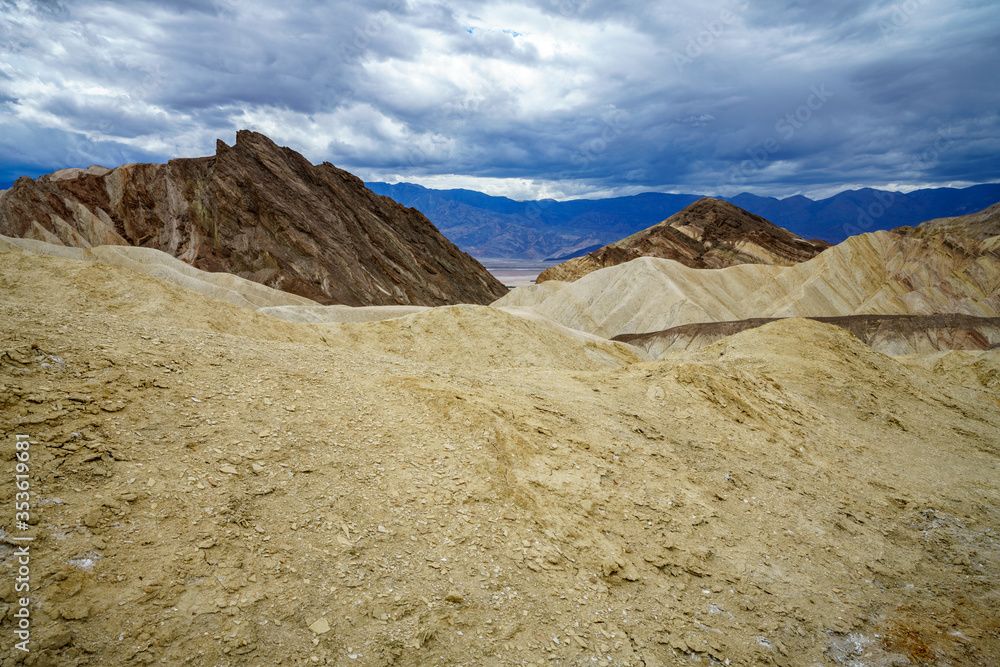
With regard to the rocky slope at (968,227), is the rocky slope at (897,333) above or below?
below

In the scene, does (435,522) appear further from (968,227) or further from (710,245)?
(710,245)

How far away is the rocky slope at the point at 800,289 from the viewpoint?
4175cm

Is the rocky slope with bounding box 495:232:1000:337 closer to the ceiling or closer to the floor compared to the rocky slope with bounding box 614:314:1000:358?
closer to the ceiling

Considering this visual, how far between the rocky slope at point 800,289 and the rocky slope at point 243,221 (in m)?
14.3

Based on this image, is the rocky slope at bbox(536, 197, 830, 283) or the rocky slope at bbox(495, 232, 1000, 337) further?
the rocky slope at bbox(536, 197, 830, 283)

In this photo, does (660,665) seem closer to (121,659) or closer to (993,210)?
(121,659)

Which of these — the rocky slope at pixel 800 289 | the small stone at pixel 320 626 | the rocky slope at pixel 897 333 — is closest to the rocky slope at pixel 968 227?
the rocky slope at pixel 800 289

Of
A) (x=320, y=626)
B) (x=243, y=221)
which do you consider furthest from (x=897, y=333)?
(x=243, y=221)

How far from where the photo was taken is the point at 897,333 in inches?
1345

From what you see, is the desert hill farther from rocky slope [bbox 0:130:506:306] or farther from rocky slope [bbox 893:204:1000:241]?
rocky slope [bbox 893:204:1000:241]

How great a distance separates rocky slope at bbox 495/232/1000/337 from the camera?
4175 centimetres

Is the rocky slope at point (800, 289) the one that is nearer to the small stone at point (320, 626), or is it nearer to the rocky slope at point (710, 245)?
the rocky slope at point (710, 245)

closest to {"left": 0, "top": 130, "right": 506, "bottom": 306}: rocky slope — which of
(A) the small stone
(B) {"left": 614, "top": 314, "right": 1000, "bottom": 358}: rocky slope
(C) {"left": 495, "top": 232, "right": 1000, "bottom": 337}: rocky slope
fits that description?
(C) {"left": 495, "top": 232, "right": 1000, "bottom": 337}: rocky slope

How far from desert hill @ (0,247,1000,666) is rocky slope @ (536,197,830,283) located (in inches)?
2237
